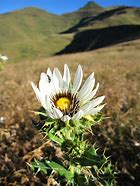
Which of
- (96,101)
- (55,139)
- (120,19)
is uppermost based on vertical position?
(120,19)

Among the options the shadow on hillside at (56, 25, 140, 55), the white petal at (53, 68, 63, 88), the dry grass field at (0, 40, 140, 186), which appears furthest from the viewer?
the shadow on hillside at (56, 25, 140, 55)

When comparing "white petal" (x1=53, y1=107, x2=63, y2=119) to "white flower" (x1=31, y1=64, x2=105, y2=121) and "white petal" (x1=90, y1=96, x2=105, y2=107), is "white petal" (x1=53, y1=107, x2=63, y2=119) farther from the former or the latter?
"white petal" (x1=90, y1=96, x2=105, y2=107)

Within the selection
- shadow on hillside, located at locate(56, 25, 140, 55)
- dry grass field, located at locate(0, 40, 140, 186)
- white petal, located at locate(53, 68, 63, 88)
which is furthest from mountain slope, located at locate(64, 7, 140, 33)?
white petal, located at locate(53, 68, 63, 88)

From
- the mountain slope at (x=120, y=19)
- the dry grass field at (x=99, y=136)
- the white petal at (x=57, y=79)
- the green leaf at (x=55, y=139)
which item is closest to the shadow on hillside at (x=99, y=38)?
the mountain slope at (x=120, y=19)

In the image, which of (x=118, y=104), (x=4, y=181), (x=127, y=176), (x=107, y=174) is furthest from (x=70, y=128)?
(x=118, y=104)

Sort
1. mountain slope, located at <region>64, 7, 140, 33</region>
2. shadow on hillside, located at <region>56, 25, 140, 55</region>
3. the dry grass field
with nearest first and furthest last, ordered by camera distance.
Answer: the dry grass field, shadow on hillside, located at <region>56, 25, 140, 55</region>, mountain slope, located at <region>64, 7, 140, 33</region>

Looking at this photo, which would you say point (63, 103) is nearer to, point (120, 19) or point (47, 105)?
point (47, 105)

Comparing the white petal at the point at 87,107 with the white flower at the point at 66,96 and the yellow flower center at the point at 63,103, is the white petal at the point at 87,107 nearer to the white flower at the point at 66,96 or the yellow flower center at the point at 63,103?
the white flower at the point at 66,96

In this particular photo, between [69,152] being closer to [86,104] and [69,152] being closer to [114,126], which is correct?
[86,104]

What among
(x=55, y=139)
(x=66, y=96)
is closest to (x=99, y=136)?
(x=66, y=96)
